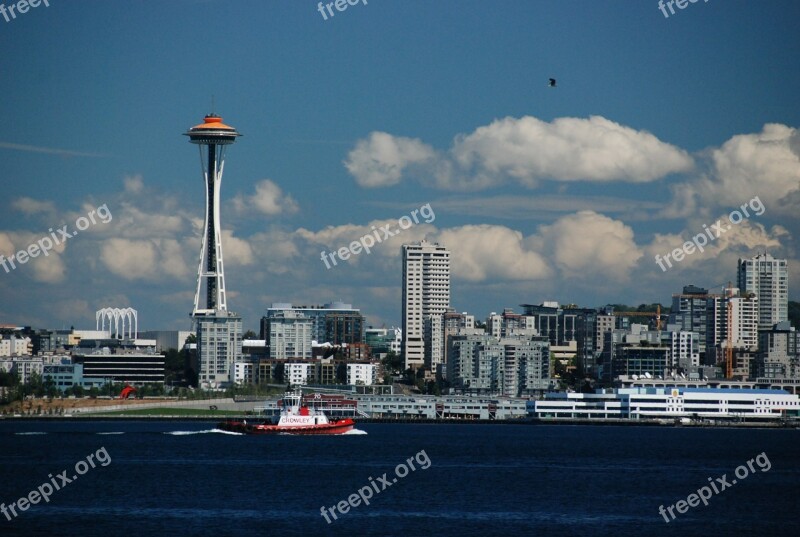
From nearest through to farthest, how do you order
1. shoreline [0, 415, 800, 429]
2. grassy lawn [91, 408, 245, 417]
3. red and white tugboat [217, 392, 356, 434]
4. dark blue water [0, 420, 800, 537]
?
dark blue water [0, 420, 800, 537]
red and white tugboat [217, 392, 356, 434]
shoreline [0, 415, 800, 429]
grassy lawn [91, 408, 245, 417]

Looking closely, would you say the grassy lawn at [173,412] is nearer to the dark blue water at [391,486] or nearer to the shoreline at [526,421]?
the shoreline at [526,421]

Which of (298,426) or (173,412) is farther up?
(298,426)

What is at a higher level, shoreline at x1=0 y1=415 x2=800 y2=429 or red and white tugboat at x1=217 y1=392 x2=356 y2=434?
red and white tugboat at x1=217 y1=392 x2=356 y2=434

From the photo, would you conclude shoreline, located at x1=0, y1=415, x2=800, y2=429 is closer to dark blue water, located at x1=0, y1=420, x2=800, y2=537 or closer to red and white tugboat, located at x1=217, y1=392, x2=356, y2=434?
red and white tugboat, located at x1=217, y1=392, x2=356, y2=434

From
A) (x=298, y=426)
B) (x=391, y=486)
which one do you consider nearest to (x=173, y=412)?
(x=298, y=426)

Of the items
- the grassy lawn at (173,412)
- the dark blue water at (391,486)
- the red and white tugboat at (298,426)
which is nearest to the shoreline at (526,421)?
the grassy lawn at (173,412)

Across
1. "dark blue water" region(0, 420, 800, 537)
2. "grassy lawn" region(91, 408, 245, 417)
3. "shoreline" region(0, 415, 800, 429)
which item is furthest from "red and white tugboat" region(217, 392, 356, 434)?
"grassy lawn" region(91, 408, 245, 417)

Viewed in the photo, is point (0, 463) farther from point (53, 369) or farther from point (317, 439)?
point (53, 369)

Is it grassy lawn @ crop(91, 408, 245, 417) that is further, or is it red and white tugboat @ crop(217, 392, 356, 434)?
grassy lawn @ crop(91, 408, 245, 417)

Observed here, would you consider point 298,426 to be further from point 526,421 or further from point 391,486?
point 526,421
